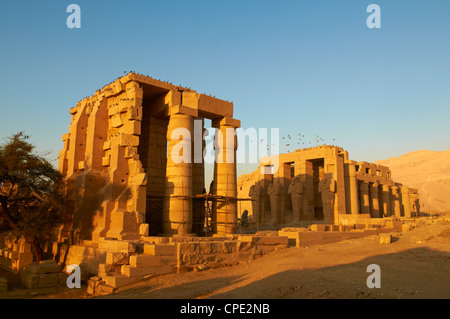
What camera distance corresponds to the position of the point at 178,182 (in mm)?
17141

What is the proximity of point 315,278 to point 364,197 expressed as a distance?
28.6 m

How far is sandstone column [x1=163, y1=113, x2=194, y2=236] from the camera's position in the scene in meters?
16.9

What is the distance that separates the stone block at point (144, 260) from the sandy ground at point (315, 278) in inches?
18.2

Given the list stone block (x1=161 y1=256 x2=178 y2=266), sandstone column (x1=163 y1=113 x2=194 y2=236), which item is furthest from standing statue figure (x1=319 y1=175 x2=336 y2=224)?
stone block (x1=161 y1=256 x2=178 y2=266)

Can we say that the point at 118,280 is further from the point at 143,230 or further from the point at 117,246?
the point at 143,230

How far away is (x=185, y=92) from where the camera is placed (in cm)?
1836

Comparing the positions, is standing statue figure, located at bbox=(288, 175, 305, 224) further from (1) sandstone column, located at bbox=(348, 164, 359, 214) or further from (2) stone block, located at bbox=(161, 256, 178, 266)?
(2) stone block, located at bbox=(161, 256, 178, 266)

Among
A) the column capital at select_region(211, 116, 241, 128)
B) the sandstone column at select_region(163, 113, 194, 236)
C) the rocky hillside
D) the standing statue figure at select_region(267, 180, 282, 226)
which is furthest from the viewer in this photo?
the rocky hillside

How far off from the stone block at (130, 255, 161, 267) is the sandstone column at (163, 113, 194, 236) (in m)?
5.30

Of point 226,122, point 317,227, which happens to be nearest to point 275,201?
point 317,227

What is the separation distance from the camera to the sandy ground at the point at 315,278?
7.91 metres

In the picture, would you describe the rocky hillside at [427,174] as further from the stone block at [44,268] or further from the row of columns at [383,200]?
the stone block at [44,268]
